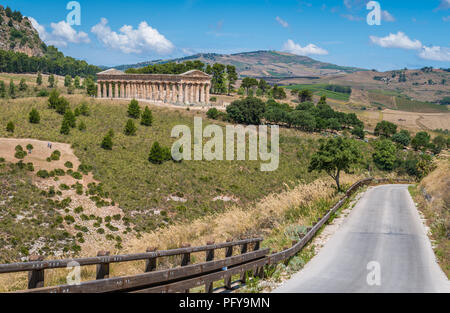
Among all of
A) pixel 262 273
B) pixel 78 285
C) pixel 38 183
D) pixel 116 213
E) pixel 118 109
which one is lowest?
pixel 116 213

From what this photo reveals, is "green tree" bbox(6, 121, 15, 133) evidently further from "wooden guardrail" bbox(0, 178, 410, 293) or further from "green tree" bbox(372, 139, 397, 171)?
"green tree" bbox(372, 139, 397, 171)

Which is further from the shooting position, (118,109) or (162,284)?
A: (118,109)

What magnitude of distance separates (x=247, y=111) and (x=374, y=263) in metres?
75.8

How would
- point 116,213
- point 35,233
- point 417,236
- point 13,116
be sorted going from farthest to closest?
point 13,116 → point 116,213 → point 35,233 → point 417,236

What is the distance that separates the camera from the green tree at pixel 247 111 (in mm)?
86062

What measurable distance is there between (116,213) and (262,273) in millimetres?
33366

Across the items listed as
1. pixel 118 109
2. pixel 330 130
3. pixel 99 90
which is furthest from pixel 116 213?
pixel 330 130

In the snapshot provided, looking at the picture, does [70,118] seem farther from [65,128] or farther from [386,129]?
[386,129]

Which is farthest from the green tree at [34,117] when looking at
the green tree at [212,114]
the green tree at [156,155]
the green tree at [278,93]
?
the green tree at [278,93]

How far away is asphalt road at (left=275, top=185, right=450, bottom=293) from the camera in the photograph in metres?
9.42

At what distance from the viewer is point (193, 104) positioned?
9319 centimetres

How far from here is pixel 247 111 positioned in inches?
3401
